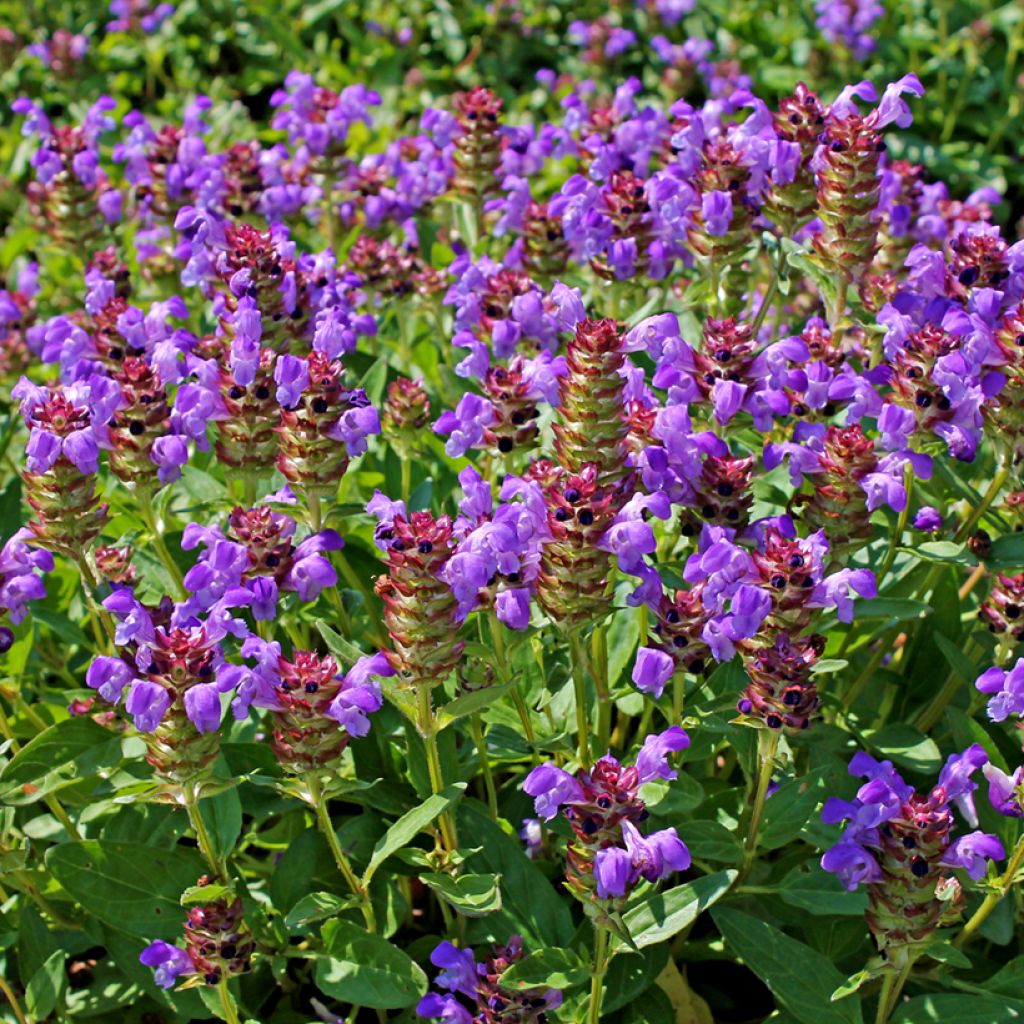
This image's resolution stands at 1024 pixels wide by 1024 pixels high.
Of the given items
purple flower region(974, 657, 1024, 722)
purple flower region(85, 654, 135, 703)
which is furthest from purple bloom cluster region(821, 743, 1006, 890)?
purple flower region(85, 654, 135, 703)

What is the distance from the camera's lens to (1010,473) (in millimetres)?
3547

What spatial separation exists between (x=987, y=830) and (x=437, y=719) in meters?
1.52

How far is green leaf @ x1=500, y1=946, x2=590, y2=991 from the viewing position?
3.03 meters

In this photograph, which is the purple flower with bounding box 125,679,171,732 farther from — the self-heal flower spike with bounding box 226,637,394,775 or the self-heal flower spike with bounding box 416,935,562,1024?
the self-heal flower spike with bounding box 416,935,562,1024

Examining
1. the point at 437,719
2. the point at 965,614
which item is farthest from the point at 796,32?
the point at 437,719

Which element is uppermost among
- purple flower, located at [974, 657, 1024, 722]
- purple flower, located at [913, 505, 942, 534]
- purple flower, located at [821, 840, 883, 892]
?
purple flower, located at [913, 505, 942, 534]

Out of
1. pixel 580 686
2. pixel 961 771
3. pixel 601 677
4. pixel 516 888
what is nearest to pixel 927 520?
pixel 961 771

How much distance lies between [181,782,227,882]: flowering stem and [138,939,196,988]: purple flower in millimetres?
196

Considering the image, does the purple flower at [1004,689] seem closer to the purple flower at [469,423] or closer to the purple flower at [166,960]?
the purple flower at [469,423]

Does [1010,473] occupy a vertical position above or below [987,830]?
above

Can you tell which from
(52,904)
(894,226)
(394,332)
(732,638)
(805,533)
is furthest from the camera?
(394,332)

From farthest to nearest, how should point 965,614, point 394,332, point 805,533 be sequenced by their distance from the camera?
point 394,332
point 965,614
point 805,533

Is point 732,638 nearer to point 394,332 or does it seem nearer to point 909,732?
point 909,732

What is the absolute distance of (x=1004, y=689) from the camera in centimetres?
309
